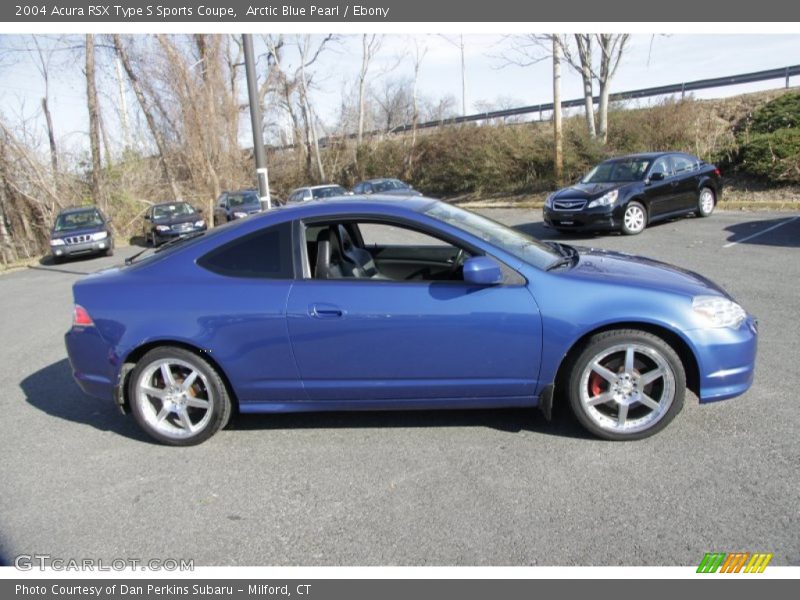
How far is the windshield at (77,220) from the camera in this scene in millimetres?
17422

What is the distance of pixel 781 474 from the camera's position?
3090 millimetres

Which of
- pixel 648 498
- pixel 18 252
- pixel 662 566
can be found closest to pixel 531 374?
pixel 648 498

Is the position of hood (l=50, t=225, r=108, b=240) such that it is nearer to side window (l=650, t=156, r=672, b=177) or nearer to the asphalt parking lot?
the asphalt parking lot

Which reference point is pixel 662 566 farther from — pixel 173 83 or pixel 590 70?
pixel 173 83

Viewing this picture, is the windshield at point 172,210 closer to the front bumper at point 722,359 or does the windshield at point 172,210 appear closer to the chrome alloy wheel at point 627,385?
the chrome alloy wheel at point 627,385

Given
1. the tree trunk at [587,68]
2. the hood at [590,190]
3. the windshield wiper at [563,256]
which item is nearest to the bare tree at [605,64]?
the tree trunk at [587,68]

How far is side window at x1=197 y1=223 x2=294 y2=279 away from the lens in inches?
148

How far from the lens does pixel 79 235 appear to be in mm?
16734

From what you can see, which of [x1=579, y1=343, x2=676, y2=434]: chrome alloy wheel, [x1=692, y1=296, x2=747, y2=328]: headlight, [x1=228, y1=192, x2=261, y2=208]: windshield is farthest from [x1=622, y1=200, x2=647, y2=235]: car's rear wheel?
[x1=228, y1=192, x2=261, y2=208]: windshield

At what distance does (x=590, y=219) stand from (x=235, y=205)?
1314cm

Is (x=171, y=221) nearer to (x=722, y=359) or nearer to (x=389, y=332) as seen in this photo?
(x=389, y=332)

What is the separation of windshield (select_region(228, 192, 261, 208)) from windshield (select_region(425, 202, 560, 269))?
17295 millimetres

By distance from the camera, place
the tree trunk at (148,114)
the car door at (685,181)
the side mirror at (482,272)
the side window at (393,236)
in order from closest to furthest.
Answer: the side mirror at (482,272), the side window at (393,236), the car door at (685,181), the tree trunk at (148,114)

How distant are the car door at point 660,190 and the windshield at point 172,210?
14684 mm
